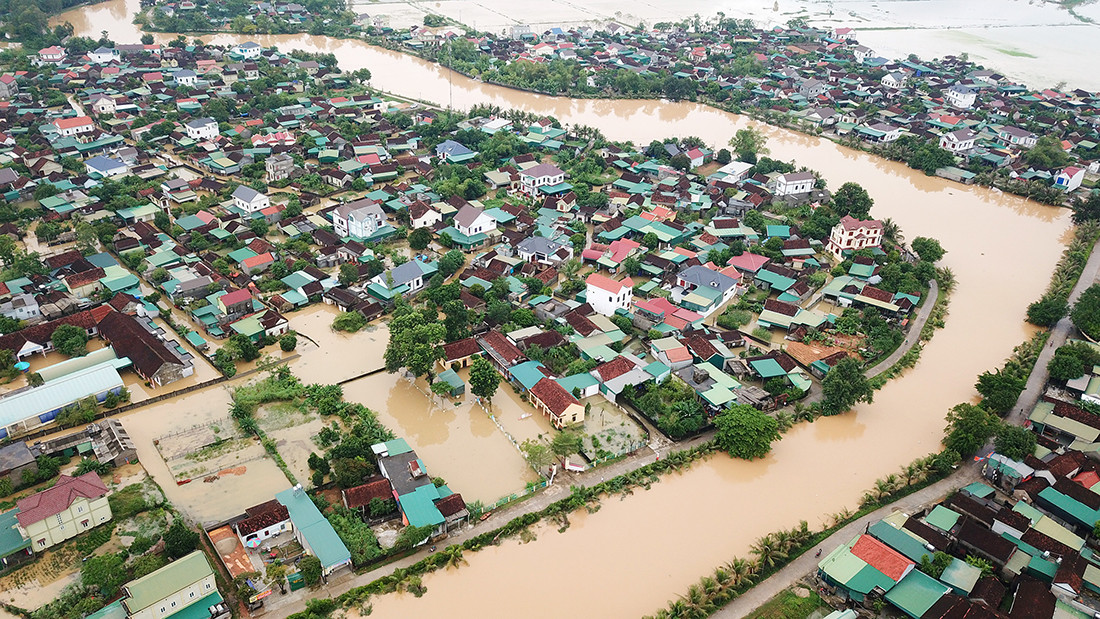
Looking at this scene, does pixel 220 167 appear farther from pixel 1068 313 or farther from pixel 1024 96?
pixel 1024 96

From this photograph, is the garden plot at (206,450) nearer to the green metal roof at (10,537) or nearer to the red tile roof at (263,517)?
the red tile roof at (263,517)

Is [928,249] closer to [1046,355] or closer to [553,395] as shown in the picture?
[1046,355]

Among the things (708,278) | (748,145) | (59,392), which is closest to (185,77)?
(59,392)

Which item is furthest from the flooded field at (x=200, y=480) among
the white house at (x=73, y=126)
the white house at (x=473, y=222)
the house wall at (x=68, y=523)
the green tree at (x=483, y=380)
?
the white house at (x=73, y=126)

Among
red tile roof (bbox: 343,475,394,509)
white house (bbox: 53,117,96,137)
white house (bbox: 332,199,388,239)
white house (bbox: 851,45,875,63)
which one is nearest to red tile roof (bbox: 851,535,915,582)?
red tile roof (bbox: 343,475,394,509)

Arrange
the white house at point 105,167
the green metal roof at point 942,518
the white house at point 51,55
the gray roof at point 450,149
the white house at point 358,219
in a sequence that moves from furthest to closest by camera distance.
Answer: the white house at point 51,55 < the gray roof at point 450,149 < the white house at point 105,167 < the white house at point 358,219 < the green metal roof at point 942,518
